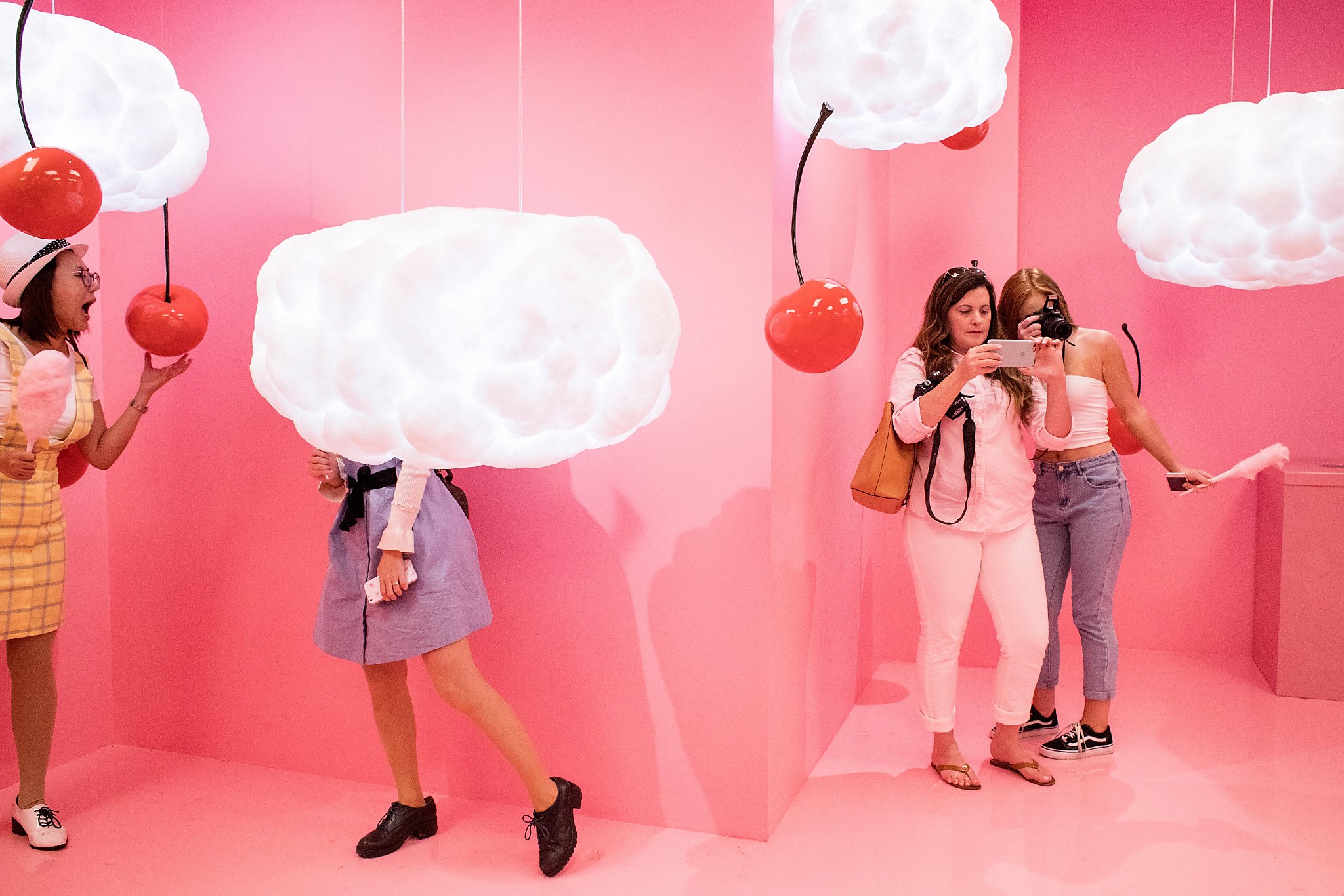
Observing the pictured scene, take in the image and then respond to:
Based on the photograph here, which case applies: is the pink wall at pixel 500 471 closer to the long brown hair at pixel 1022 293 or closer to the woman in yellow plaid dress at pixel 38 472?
the woman in yellow plaid dress at pixel 38 472

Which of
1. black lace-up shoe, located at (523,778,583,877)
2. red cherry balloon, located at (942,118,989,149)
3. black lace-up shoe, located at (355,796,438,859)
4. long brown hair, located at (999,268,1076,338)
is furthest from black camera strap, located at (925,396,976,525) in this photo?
black lace-up shoe, located at (355,796,438,859)

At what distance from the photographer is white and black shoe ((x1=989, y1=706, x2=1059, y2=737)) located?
3.18 metres

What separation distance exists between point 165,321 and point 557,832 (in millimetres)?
1481

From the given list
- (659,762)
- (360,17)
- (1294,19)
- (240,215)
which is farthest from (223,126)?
(1294,19)

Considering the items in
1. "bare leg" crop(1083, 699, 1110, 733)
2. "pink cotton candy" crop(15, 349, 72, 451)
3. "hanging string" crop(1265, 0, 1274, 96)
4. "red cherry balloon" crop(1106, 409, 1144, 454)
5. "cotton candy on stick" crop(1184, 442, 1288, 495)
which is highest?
Answer: "hanging string" crop(1265, 0, 1274, 96)

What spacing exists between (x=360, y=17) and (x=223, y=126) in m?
0.56

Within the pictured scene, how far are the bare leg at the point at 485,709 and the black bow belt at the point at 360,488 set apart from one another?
0.37 meters

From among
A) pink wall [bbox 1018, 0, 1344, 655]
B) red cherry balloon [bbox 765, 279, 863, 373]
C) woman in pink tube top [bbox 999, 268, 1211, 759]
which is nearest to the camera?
red cherry balloon [bbox 765, 279, 863, 373]

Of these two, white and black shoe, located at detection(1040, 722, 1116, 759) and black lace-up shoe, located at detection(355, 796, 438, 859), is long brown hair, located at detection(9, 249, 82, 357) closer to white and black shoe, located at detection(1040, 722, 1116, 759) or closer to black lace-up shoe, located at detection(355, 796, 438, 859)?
black lace-up shoe, located at detection(355, 796, 438, 859)

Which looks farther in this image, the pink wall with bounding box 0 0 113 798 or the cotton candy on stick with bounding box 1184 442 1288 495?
the pink wall with bounding box 0 0 113 798

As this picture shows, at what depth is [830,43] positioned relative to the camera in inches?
74.8

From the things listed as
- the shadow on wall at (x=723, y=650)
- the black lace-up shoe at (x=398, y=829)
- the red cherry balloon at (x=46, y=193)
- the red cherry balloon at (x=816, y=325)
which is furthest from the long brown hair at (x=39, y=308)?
the red cherry balloon at (x=816, y=325)

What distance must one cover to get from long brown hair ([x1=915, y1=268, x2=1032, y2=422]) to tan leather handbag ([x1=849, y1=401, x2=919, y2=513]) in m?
0.19

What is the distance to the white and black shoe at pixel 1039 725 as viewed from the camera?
318 cm
